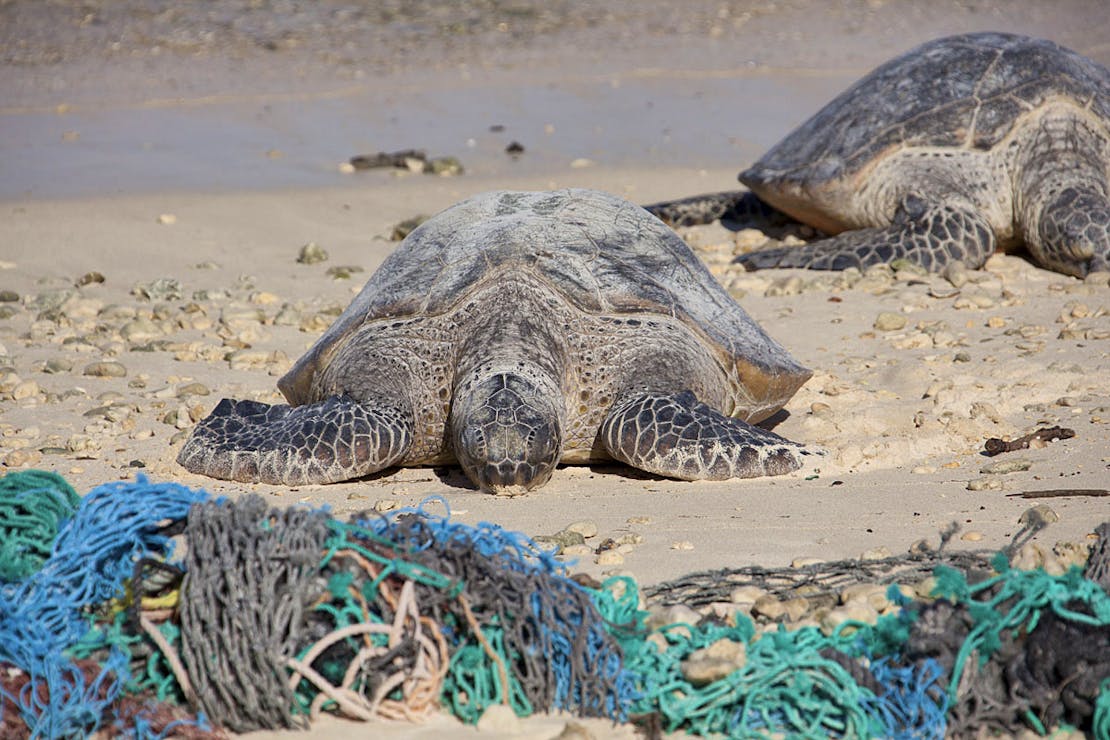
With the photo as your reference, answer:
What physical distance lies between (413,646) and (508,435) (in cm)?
175

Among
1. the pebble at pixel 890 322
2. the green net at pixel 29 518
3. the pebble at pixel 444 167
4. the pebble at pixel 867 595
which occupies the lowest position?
the pebble at pixel 890 322

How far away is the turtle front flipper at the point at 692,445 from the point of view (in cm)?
420

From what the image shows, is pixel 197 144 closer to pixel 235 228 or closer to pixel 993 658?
pixel 235 228

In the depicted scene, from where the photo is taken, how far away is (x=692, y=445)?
4223 millimetres

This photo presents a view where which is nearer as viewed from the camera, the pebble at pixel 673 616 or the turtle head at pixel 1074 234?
the pebble at pixel 673 616

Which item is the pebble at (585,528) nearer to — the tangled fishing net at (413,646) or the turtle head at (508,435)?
the turtle head at (508,435)

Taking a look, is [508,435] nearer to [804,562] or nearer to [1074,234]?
→ [804,562]

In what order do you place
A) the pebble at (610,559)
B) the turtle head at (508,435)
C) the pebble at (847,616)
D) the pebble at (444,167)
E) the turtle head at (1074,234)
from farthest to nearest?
the pebble at (444,167) < the turtle head at (1074,234) < the turtle head at (508,435) < the pebble at (610,559) < the pebble at (847,616)

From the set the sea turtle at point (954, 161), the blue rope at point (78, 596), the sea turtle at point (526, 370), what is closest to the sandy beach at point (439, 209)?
the sea turtle at point (526, 370)

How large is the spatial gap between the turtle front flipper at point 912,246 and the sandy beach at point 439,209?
0.64ft

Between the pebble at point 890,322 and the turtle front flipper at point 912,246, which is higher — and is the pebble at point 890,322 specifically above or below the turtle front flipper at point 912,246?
below

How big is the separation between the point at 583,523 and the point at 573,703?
1.13m

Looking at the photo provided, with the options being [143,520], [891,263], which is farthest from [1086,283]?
[143,520]

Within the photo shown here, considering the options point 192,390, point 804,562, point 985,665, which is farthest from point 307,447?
point 985,665
